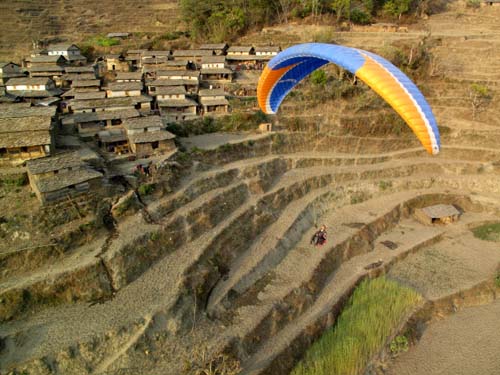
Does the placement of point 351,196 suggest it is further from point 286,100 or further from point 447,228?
point 286,100

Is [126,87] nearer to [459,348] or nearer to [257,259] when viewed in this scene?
[257,259]

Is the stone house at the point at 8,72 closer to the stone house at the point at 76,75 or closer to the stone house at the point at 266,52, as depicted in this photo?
the stone house at the point at 76,75

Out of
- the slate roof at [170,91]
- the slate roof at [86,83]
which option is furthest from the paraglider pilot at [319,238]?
the slate roof at [86,83]

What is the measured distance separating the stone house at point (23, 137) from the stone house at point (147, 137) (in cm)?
567

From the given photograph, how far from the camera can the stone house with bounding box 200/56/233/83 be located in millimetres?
46500

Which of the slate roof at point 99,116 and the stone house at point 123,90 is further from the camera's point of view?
the stone house at point 123,90

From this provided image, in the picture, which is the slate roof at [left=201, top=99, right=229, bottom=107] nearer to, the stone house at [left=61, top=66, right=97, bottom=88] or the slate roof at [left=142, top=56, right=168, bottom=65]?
the stone house at [left=61, top=66, right=97, bottom=88]

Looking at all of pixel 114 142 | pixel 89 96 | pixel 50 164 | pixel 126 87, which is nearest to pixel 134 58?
pixel 126 87

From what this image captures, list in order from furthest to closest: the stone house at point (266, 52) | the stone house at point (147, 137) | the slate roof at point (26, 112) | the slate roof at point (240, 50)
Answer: the slate roof at point (240, 50) → the stone house at point (266, 52) → the stone house at point (147, 137) → the slate roof at point (26, 112)

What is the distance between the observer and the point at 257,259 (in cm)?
2238

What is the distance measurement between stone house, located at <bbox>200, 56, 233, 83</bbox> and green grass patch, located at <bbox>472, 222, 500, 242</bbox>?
32239 mm

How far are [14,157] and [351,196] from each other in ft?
84.2

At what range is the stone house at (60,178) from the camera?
67.1 ft

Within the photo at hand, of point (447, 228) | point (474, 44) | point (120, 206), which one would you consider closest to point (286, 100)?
point (447, 228)
